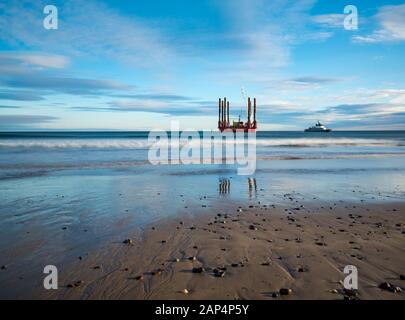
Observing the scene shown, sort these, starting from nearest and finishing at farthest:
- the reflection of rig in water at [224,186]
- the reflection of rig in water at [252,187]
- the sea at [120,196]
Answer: the sea at [120,196] → the reflection of rig in water at [252,187] → the reflection of rig in water at [224,186]

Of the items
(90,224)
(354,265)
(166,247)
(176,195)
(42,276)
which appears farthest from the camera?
(176,195)

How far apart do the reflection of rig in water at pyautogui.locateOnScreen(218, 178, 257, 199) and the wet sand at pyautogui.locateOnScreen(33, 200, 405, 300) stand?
9.60 feet

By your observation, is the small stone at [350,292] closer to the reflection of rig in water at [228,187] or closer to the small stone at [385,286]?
the small stone at [385,286]

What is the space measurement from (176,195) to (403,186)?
8452mm

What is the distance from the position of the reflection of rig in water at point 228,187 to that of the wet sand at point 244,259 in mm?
2927

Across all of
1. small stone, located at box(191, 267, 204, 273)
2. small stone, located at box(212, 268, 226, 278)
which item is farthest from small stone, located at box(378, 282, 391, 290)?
small stone, located at box(191, 267, 204, 273)

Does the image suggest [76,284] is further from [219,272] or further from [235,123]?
[235,123]

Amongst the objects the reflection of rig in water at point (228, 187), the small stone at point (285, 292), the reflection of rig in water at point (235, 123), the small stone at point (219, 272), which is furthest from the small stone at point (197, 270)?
the reflection of rig in water at point (235, 123)

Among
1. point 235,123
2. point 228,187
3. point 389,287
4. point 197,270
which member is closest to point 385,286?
point 389,287

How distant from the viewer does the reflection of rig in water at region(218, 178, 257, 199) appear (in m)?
11.3

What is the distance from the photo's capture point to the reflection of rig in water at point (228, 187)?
1135cm

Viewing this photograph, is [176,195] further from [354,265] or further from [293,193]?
[354,265]
